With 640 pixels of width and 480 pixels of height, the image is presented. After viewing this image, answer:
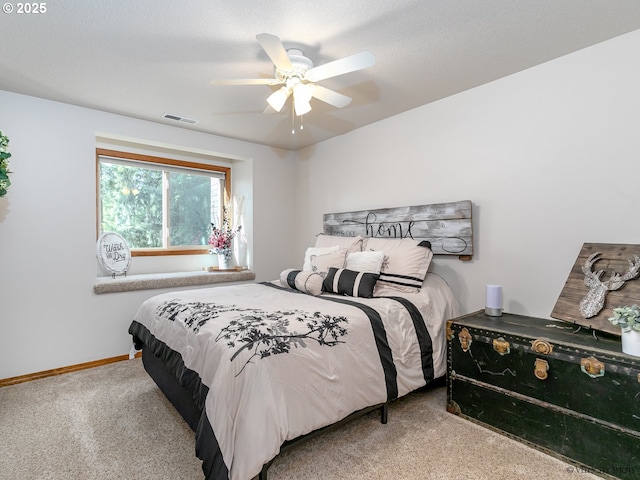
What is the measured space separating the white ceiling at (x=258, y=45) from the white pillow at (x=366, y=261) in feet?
4.56

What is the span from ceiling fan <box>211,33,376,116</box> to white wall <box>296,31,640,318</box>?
1.22m

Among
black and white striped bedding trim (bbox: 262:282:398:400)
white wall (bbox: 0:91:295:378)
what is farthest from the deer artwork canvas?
white wall (bbox: 0:91:295:378)

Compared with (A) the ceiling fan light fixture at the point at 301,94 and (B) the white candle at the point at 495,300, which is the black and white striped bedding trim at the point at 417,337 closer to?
(B) the white candle at the point at 495,300

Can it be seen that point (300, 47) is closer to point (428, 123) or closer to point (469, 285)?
point (428, 123)

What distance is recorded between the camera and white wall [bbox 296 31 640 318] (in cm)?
208

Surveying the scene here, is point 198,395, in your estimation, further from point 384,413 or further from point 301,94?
point 301,94

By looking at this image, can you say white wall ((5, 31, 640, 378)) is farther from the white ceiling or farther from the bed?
the bed

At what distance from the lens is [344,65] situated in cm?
186

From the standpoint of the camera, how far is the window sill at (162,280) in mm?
3250

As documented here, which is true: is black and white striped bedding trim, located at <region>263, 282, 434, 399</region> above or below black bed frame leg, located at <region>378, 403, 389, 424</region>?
above

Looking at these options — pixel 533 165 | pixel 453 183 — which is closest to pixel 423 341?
pixel 453 183

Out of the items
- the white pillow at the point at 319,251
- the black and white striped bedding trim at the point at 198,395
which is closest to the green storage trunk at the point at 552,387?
the white pillow at the point at 319,251

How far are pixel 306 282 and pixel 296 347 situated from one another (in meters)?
1.11

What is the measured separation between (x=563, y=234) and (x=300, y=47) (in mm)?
2208
